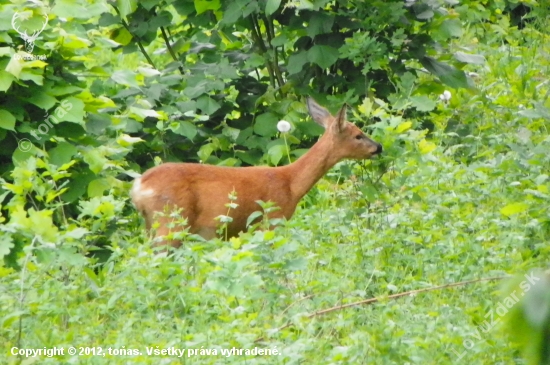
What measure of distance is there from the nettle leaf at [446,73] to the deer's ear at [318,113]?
46.6 inches

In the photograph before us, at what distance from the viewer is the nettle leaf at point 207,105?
8008 mm

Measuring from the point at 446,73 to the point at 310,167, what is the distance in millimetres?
1770

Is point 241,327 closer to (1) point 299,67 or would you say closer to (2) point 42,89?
(2) point 42,89

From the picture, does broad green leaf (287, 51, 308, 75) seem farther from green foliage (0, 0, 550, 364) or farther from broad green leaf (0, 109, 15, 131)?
broad green leaf (0, 109, 15, 131)

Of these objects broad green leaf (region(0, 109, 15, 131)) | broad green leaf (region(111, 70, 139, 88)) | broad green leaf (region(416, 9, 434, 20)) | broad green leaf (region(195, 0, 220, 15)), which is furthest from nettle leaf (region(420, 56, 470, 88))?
broad green leaf (region(0, 109, 15, 131))

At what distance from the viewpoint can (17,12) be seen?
5.48 m

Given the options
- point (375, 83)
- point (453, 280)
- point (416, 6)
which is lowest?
point (453, 280)

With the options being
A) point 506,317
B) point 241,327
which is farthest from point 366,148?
point 506,317

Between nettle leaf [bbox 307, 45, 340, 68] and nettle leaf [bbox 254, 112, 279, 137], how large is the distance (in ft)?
2.01

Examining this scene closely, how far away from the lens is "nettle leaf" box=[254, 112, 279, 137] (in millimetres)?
8141

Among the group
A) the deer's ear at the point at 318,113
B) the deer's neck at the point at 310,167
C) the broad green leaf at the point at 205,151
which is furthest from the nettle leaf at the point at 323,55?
the broad green leaf at the point at 205,151

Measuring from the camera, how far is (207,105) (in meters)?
8.05

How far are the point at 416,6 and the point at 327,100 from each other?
3.64ft

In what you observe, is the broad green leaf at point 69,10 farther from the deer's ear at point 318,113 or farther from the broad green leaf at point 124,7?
the deer's ear at point 318,113
